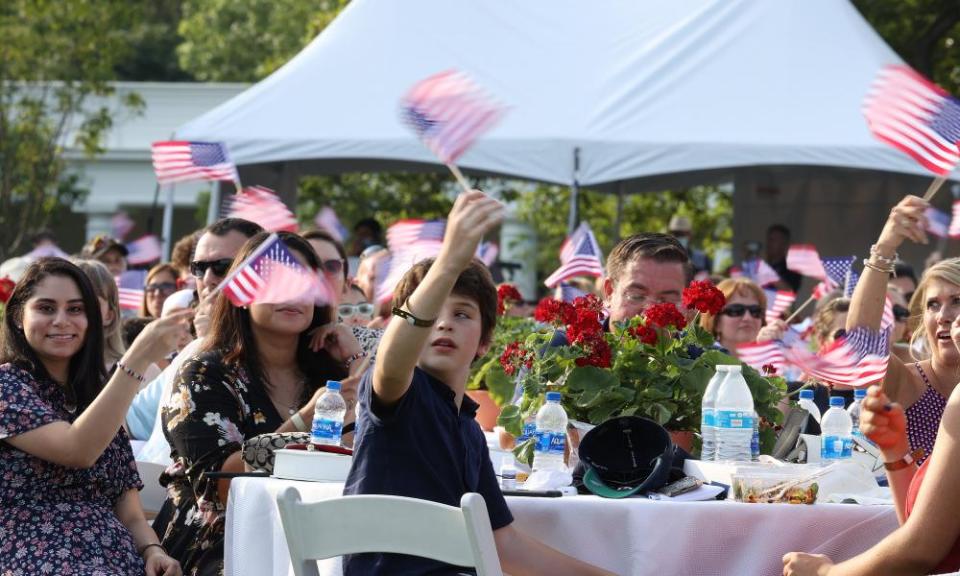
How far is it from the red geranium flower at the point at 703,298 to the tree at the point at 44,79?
64.2ft

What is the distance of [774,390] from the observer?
486 centimetres

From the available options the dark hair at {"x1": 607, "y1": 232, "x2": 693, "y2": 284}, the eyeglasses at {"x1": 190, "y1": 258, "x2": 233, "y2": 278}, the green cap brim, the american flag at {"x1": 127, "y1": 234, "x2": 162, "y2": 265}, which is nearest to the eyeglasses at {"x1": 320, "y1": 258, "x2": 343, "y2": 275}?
the eyeglasses at {"x1": 190, "y1": 258, "x2": 233, "y2": 278}

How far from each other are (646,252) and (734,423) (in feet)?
4.53

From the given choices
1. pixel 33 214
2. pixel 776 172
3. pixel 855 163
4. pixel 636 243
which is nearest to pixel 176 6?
pixel 33 214

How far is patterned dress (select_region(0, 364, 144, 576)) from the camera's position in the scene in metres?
4.47

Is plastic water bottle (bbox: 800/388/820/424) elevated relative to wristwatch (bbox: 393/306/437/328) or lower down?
lower down

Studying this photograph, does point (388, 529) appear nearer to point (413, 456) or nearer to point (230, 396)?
point (413, 456)

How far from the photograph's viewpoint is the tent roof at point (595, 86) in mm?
12391

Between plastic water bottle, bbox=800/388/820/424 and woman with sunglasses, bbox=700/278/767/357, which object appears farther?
woman with sunglasses, bbox=700/278/767/357

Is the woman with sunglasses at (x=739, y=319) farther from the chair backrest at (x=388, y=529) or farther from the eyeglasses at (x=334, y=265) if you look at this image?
the chair backrest at (x=388, y=529)

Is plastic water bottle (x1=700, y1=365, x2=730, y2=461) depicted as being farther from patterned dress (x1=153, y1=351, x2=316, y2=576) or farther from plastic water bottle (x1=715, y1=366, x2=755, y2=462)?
patterned dress (x1=153, y1=351, x2=316, y2=576)

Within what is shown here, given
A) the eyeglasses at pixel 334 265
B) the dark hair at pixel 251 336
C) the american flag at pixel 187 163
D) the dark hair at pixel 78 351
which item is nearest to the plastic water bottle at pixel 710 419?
the dark hair at pixel 251 336

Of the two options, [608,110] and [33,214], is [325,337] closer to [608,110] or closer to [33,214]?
[608,110]

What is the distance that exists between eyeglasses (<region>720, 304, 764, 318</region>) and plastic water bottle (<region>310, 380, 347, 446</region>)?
380 cm
